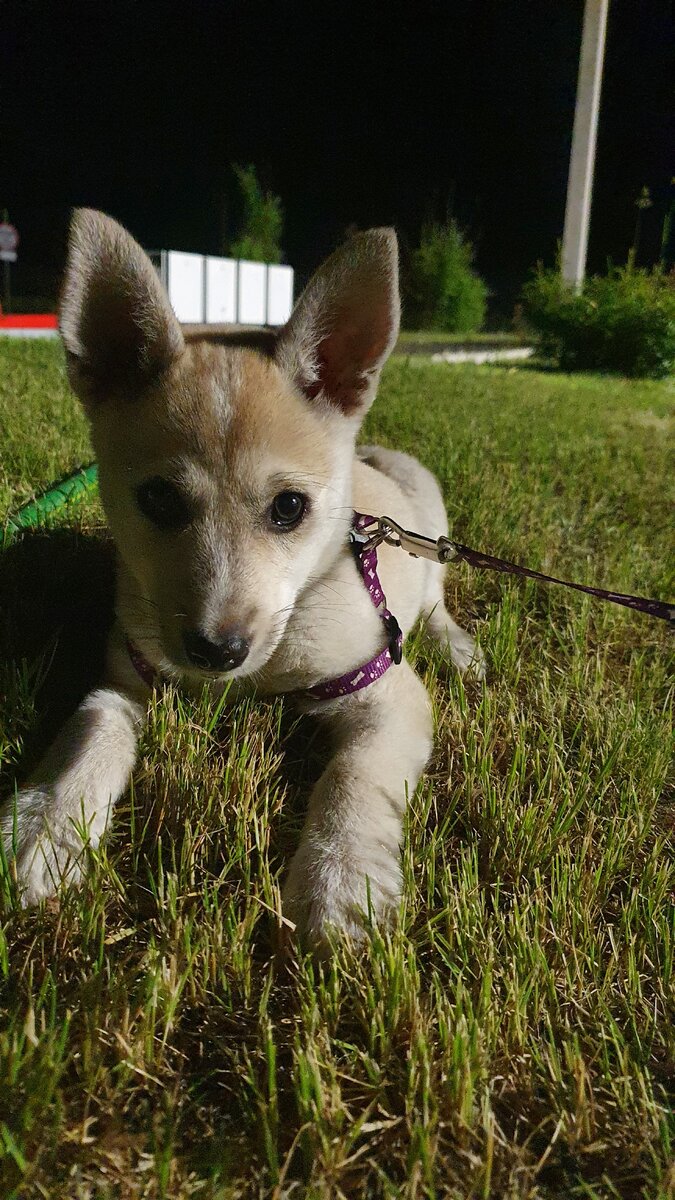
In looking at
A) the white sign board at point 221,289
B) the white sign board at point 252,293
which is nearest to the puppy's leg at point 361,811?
the white sign board at point 221,289

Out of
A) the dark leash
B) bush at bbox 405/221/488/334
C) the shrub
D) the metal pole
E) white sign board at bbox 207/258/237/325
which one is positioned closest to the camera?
the dark leash

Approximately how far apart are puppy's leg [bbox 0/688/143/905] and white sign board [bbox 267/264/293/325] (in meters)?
14.1

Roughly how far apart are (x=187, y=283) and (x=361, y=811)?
11.9 meters

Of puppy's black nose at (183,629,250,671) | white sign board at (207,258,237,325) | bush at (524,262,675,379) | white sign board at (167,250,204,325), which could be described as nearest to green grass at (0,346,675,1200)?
puppy's black nose at (183,629,250,671)

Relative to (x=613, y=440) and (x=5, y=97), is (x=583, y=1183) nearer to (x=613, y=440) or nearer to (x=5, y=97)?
(x=613, y=440)

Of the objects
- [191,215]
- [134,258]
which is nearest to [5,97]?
[191,215]

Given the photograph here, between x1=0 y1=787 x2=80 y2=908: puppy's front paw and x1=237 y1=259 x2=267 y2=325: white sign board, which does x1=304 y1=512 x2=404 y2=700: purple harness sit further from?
x1=237 y1=259 x2=267 y2=325: white sign board

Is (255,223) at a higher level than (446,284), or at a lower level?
higher

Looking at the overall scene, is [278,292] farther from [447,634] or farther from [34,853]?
[34,853]

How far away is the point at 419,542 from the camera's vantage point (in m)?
2.19

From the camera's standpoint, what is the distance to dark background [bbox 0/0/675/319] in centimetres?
1465

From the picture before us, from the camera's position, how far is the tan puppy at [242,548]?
5.09 ft

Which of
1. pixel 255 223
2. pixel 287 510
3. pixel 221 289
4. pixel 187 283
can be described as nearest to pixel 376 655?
pixel 287 510

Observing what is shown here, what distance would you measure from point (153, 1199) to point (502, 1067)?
1.62 ft
